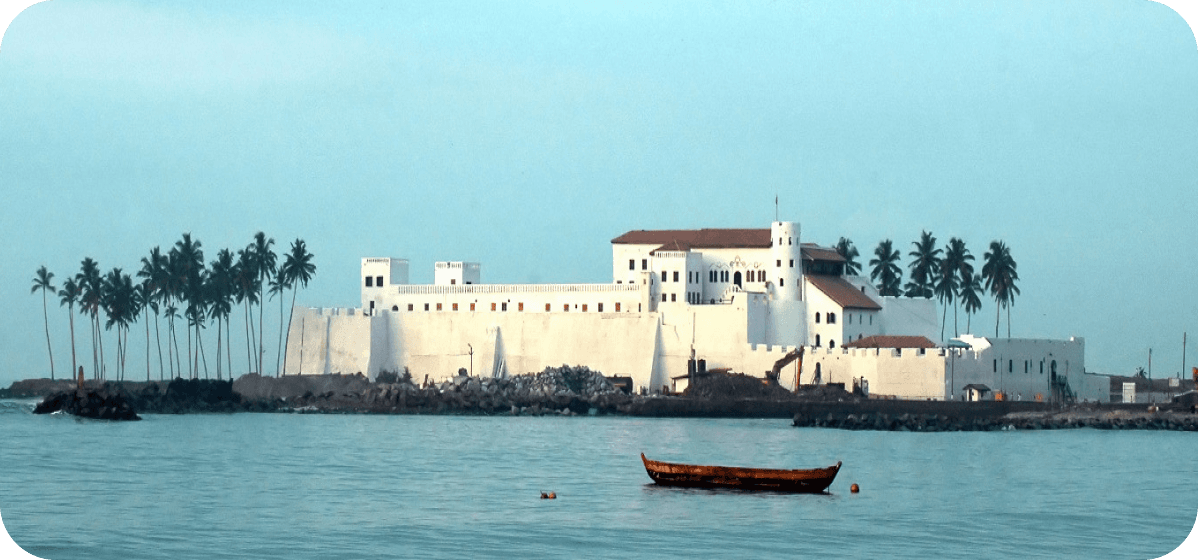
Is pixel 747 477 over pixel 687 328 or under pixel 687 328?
under

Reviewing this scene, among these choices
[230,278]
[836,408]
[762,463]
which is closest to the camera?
[762,463]

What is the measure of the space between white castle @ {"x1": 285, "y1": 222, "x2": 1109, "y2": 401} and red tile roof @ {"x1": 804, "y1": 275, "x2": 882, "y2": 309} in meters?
0.09

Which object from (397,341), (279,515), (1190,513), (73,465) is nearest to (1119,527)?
(1190,513)

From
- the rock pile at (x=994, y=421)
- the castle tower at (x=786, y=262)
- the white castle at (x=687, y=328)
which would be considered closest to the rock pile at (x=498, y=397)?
the white castle at (x=687, y=328)

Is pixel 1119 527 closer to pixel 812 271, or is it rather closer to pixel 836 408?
pixel 836 408

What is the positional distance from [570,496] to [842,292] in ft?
130

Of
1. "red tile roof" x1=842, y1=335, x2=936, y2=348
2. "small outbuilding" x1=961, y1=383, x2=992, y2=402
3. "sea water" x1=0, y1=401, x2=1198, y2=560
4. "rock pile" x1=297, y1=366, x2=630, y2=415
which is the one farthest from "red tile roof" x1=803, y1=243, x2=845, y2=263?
"sea water" x1=0, y1=401, x2=1198, y2=560

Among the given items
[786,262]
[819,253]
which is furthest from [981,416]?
[819,253]

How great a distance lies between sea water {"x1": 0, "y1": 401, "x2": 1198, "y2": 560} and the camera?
Result: 105 feet

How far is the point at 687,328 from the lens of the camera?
3044 inches

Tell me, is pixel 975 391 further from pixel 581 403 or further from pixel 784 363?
pixel 581 403

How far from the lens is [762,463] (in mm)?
47125

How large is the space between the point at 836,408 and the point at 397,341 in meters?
22.8

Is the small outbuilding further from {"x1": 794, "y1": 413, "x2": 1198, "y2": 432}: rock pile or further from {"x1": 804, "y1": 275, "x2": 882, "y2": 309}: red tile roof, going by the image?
{"x1": 804, "y1": 275, "x2": 882, "y2": 309}: red tile roof
